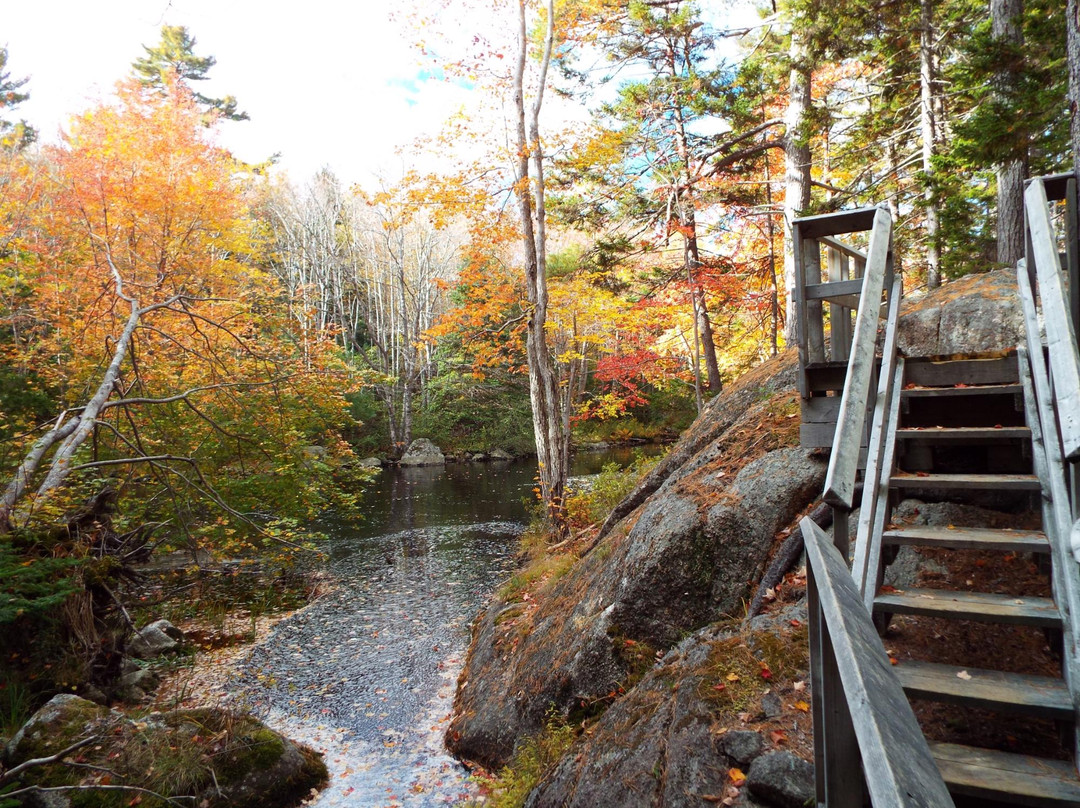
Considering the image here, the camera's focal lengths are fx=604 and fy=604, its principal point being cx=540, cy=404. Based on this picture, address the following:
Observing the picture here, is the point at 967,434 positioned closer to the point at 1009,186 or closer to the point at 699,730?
the point at 699,730

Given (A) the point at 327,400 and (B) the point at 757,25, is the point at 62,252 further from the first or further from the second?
(B) the point at 757,25

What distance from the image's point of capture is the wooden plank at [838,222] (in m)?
4.07

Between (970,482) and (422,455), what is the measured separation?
26.8 meters

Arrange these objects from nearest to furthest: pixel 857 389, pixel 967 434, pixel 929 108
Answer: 1. pixel 857 389
2. pixel 967 434
3. pixel 929 108

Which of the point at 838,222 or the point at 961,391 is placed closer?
the point at 961,391

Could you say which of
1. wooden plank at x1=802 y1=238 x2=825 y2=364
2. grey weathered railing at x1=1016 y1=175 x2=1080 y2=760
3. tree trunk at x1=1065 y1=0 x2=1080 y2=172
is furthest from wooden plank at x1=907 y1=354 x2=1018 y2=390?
tree trunk at x1=1065 y1=0 x2=1080 y2=172

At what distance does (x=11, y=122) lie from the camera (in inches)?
1058

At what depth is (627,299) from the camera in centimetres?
1717

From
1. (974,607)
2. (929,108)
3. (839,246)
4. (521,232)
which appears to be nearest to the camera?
(974,607)

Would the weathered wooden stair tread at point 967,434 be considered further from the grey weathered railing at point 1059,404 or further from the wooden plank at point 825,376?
the wooden plank at point 825,376

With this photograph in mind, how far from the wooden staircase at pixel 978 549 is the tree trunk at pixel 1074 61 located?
58.0 inches

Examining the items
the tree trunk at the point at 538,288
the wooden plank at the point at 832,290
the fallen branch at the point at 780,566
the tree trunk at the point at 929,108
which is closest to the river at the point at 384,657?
the tree trunk at the point at 538,288

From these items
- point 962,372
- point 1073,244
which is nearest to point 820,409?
point 962,372

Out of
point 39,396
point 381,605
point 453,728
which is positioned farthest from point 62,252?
point 453,728
